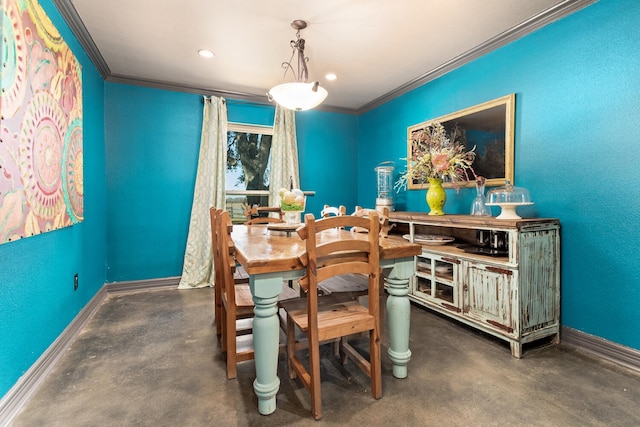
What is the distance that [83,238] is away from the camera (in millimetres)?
2607

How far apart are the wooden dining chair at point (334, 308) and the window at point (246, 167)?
2695 millimetres

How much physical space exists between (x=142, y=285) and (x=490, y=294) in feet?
11.8

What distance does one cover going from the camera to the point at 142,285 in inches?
140

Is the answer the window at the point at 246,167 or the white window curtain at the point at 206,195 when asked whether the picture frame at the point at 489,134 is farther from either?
the white window curtain at the point at 206,195

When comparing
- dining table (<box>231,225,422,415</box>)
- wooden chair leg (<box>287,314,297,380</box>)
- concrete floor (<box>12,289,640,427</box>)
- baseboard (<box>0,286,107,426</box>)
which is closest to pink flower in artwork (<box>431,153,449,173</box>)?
dining table (<box>231,225,422,415</box>)

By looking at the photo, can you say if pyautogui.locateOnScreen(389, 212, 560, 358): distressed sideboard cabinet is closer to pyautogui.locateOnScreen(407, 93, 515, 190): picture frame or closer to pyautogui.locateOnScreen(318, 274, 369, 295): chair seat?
pyautogui.locateOnScreen(407, 93, 515, 190): picture frame

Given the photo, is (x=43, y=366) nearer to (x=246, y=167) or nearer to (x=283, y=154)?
(x=246, y=167)

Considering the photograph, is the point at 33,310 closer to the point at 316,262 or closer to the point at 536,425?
the point at 316,262

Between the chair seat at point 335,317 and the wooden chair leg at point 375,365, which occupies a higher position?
the chair seat at point 335,317

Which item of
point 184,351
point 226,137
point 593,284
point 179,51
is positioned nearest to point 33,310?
point 184,351

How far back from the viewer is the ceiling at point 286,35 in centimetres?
217

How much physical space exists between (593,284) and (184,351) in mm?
2851

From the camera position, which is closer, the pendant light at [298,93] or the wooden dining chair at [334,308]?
the wooden dining chair at [334,308]

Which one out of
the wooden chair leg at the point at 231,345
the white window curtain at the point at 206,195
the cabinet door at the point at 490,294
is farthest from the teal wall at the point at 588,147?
the white window curtain at the point at 206,195
